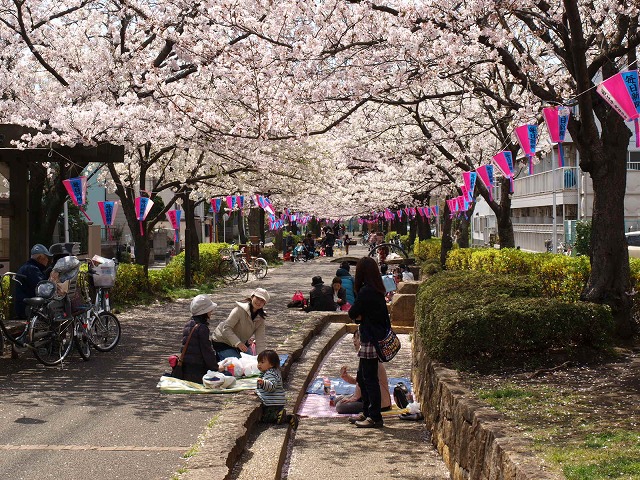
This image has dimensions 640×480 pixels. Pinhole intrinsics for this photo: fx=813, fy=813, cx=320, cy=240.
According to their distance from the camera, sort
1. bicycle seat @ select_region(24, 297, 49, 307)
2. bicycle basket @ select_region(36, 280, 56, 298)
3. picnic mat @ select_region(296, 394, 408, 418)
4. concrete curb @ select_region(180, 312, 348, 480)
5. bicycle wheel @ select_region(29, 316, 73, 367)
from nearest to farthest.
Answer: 1. concrete curb @ select_region(180, 312, 348, 480)
2. picnic mat @ select_region(296, 394, 408, 418)
3. bicycle wheel @ select_region(29, 316, 73, 367)
4. bicycle seat @ select_region(24, 297, 49, 307)
5. bicycle basket @ select_region(36, 280, 56, 298)

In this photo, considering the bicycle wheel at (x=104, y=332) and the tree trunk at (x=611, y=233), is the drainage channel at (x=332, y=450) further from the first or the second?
the bicycle wheel at (x=104, y=332)

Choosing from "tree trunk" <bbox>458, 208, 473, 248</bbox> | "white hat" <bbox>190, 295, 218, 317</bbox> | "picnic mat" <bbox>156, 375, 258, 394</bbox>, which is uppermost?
"tree trunk" <bbox>458, 208, 473, 248</bbox>

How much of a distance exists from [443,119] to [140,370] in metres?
16.2

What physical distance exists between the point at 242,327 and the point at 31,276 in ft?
11.4

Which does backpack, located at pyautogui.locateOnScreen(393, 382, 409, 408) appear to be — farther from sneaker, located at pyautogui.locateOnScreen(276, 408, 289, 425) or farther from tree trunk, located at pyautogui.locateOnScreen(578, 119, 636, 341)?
tree trunk, located at pyautogui.locateOnScreen(578, 119, 636, 341)

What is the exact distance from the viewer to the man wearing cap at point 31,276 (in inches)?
452

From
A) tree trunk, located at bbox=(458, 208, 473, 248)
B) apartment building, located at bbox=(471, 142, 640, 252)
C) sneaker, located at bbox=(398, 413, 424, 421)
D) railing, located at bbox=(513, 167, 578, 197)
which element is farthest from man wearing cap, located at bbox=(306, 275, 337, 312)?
railing, located at bbox=(513, 167, 578, 197)

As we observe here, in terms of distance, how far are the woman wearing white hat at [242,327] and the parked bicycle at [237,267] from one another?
60.8 ft

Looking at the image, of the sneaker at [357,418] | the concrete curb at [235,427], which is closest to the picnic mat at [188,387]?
the concrete curb at [235,427]

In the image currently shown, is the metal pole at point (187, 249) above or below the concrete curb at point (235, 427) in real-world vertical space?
above

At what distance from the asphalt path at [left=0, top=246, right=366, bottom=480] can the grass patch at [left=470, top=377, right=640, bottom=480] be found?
99.0 inches

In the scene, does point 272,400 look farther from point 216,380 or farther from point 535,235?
point 535,235

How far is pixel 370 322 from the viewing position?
8.29 meters

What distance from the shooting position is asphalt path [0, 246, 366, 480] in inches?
232
